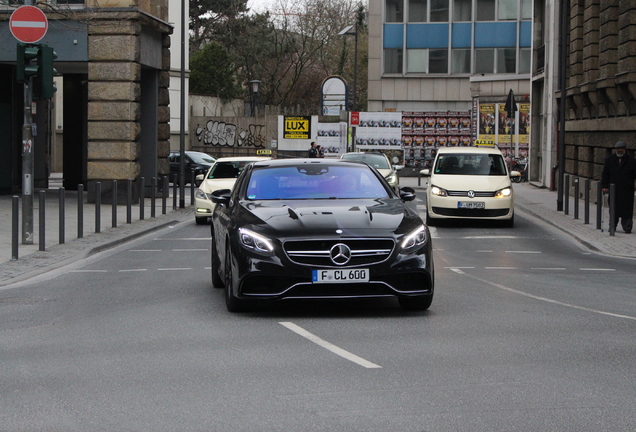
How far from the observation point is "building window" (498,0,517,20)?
61.4 metres

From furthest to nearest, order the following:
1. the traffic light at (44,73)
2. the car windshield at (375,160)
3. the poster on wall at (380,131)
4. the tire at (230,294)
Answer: the poster on wall at (380,131)
the car windshield at (375,160)
the traffic light at (44,73)
the tire at (230,294)

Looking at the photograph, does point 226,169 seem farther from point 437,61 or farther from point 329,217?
point 437,61

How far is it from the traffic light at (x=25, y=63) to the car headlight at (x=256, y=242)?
7.51 m

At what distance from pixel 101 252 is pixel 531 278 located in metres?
6.98

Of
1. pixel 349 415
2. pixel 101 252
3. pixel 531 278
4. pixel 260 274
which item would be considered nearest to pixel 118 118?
pixel 101 252

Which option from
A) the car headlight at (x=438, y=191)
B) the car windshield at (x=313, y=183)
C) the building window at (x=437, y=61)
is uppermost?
the building window at (x=437, y=61)

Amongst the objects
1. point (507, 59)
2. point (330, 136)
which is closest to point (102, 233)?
point (330, 136)

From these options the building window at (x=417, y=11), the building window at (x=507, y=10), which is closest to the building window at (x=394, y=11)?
the building window at (x=417, y=11)

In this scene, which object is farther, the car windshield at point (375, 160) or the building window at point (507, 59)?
the building window at point (507, 59)

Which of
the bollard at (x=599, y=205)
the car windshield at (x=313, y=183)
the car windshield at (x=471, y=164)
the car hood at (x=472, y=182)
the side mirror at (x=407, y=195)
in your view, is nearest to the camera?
the car windshield at (x=313, y=183)

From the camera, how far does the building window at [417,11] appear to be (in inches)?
2416

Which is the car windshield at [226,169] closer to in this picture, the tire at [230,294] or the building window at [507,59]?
the tire at [230,294]

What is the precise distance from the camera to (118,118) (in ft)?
86.3

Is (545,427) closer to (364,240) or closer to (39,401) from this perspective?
(39,401)
